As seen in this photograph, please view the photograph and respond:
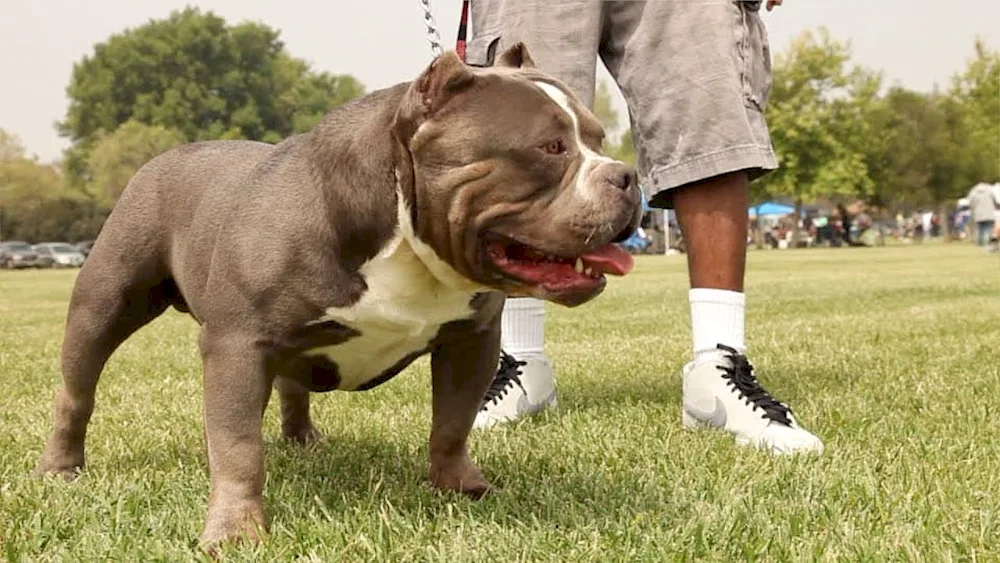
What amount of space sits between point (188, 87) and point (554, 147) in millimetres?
71326

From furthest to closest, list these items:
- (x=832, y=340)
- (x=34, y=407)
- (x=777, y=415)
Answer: (x=832, y=340), (x=34, y=407), (x=777, y=415)

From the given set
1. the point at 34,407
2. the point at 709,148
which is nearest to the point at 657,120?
the point at 709,148

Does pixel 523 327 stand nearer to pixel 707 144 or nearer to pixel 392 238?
pixel 707 144

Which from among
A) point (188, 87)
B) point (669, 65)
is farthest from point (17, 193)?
point (669, 65)

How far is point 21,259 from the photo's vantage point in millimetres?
45281

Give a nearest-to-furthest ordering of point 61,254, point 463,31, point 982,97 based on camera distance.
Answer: point 463,31 → point 982,97 → point 61,254

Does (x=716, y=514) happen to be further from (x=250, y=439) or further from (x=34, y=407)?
(x=34, y=407)

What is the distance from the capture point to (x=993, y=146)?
136ft

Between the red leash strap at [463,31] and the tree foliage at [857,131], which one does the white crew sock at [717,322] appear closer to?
the red leash strap at [463,31]

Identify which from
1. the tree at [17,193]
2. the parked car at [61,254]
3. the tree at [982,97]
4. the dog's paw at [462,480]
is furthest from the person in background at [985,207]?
the tree at [17,193]

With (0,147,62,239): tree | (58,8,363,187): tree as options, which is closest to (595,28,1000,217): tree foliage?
(0,147,62,239): tree

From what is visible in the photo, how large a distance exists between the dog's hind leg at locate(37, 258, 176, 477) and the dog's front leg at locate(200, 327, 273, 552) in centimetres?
69

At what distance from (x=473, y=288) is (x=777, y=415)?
139cm

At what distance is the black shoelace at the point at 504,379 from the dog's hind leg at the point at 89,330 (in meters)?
1.23
